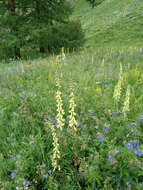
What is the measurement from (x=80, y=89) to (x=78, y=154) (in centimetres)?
193

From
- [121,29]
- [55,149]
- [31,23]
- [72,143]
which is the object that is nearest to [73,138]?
[72,143]

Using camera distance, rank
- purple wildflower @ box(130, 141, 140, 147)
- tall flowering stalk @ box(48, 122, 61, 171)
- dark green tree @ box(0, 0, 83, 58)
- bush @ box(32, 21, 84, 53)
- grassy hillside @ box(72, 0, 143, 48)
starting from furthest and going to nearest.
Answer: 1. grassy hillside @ box(72, 0, 143, 48)
2. bush @ box(32, 21, 84, 53)
3. dark green tree @ box(0, 0, 83, 58)
4. purple wildflower @ box(130, 141, 140, 147)
5. tall flowering stalk @ box(48, 122, 61, 171)

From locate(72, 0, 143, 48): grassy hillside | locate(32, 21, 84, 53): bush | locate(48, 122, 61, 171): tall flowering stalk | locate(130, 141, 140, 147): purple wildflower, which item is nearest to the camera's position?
locate(48, 122, 61, 171): tall flowering stalk

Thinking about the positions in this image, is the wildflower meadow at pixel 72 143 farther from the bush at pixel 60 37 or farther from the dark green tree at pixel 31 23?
the bush at pixel 60 37

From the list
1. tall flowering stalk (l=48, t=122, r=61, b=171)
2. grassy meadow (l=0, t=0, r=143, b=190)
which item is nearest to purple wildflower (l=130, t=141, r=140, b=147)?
grassy meadow (l=0, t=0, r=143, b=190)

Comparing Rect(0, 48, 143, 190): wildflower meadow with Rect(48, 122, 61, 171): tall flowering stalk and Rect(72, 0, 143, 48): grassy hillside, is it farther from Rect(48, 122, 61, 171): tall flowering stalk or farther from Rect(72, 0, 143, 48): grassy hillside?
Rect(72, 0, 143, 48): grassy hillside

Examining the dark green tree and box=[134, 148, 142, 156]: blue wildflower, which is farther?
the dark green tree

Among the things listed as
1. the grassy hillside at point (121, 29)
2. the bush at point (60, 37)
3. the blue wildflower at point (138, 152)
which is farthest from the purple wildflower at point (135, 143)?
the grassy hillside at point (121, 29)

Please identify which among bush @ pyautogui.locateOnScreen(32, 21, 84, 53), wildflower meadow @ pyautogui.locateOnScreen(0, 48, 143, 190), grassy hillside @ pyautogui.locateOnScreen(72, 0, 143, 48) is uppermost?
grassy hillside @ pyautogui.locateOnScreen(72, 0, 143, 48)

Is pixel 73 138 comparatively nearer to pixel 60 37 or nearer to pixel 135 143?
pixel 135 143

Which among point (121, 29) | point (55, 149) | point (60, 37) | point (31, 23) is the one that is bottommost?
point (55, 149)

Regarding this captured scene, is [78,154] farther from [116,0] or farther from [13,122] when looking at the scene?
[116,0]

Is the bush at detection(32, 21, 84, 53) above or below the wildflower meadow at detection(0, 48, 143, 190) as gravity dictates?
above

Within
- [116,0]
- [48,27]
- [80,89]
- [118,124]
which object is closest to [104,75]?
[80,89]
